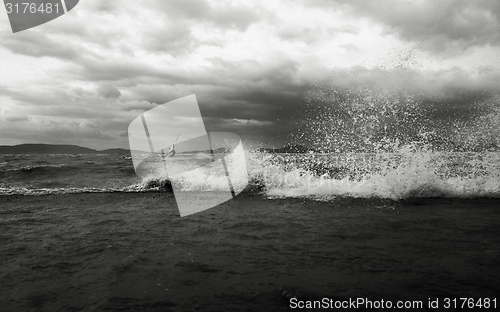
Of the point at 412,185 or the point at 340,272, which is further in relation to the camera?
the point at 412,185

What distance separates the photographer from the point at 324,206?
8.13 meters

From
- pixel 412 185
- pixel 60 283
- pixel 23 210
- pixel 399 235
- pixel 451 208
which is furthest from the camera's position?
pixel 412 185

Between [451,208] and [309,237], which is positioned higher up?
[309,237]

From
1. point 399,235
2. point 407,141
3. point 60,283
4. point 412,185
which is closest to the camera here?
point 60,283

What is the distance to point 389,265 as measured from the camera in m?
4.06

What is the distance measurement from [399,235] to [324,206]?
2.83 meters

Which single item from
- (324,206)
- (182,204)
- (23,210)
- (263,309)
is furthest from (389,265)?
(23,210)

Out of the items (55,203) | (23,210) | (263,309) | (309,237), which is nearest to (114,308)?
(263,309)

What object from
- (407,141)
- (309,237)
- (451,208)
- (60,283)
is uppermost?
(407,141)

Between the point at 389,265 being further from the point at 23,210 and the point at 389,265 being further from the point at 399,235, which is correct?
the point at 23,210

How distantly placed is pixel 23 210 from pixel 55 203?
118 cm

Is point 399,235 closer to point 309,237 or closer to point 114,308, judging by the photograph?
point 309,237

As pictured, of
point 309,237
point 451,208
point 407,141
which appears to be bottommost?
point 451,208

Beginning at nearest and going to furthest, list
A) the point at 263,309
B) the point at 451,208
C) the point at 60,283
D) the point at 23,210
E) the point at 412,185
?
the point at 263,309 < the point at 60,283 < the point at 451,208 < the point at 23,210 < the point at 412,185
